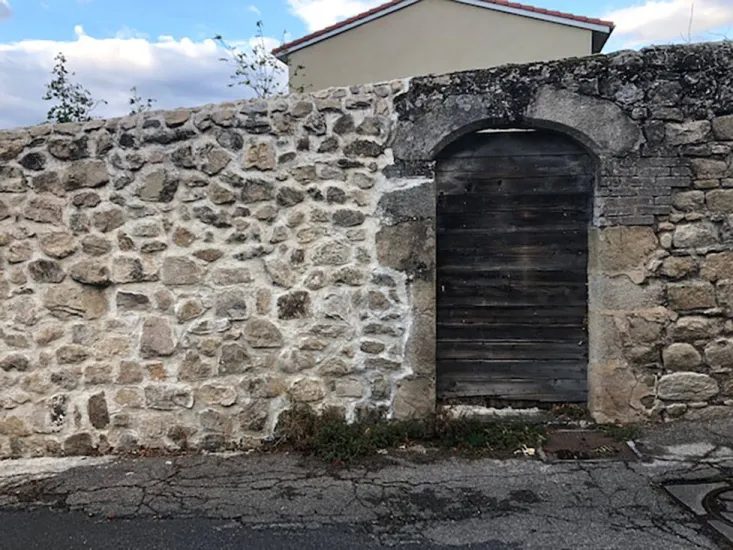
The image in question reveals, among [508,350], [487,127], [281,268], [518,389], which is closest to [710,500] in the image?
[518,389]

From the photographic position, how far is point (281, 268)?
429 centimetres

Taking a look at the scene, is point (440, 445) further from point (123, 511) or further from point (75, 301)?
point (75, 301)

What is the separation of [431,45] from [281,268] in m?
9.18

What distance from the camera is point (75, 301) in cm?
433

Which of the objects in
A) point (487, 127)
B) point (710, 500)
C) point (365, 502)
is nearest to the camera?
point (710, 500)

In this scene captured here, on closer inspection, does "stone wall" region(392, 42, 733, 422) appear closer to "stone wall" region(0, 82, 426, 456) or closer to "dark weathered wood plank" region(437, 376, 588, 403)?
"dark weathered wood plank" region(437, 376, 588, 403)

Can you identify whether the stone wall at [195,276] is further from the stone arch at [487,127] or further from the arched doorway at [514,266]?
the arched doorway at [514,266]

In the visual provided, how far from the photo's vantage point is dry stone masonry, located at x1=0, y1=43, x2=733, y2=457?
13.7 feet

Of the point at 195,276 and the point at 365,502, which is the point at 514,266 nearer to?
the point at 365,502

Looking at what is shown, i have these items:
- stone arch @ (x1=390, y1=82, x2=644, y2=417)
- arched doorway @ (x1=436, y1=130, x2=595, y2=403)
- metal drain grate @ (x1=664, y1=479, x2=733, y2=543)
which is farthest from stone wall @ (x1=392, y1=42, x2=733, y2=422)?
metal drain grate @ (x1=664, y1=479, x2=733, y2=543)

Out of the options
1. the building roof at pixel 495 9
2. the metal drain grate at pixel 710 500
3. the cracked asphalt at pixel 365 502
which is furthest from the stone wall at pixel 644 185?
the building roof at pixel 495 9

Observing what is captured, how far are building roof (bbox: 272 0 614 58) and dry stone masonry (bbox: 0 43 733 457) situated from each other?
831 cm

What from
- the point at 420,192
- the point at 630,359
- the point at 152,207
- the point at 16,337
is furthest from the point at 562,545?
the point at 16,337

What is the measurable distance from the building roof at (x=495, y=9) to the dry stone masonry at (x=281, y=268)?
8.31 metres
